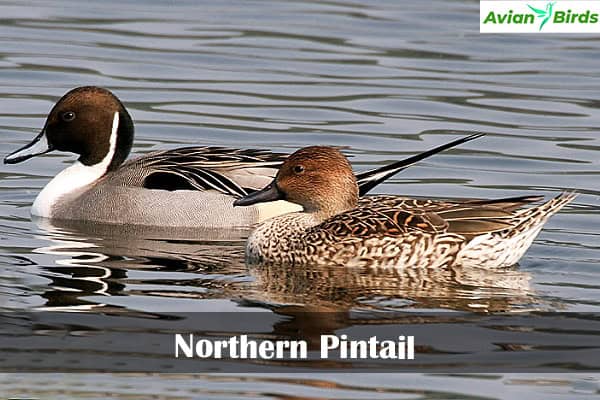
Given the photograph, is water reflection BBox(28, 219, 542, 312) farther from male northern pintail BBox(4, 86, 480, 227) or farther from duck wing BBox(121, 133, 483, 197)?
duck wing BBox(121, 133, 483, 197)

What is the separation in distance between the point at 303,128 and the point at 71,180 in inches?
117

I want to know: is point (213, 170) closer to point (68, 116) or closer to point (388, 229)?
point (68, 116)

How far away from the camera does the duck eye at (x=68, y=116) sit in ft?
38.2

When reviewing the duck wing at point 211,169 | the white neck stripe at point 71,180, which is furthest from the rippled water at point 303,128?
the duck wing at point 211,169

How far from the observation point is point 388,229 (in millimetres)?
9742

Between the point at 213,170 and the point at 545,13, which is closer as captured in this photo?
the point at 213,170

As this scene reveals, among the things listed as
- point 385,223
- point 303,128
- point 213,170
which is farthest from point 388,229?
point 303,128

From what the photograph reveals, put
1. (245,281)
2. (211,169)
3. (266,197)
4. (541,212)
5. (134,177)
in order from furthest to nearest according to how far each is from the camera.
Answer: (211,169), (134,177), (266,197), (541,212), (245,281)

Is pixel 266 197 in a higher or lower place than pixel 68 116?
lower

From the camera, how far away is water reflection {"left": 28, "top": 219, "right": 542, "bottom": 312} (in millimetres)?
8914

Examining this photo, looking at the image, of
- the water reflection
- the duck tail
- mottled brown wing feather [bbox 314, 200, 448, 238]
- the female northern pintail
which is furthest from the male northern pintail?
the duck tail

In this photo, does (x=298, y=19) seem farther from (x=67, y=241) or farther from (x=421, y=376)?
(x=421, y=376)

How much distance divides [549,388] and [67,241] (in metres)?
4.34

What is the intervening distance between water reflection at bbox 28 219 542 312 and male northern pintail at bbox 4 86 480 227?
0.68 meters
